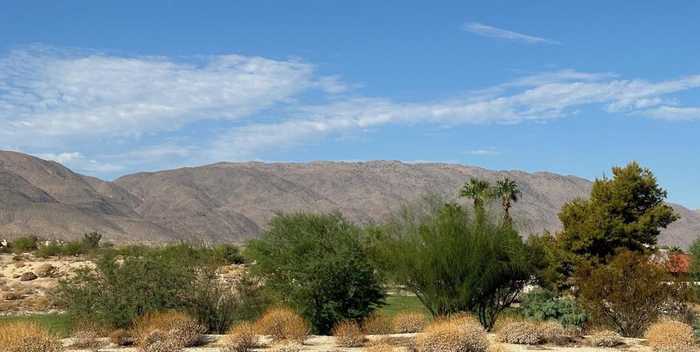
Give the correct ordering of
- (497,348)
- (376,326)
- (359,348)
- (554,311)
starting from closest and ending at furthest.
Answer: (497,348) < (359,348) < (376,326) < (554,311)

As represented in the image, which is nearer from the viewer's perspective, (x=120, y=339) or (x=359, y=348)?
(x=359, y=348)

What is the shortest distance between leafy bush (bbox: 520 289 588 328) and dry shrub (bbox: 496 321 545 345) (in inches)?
181

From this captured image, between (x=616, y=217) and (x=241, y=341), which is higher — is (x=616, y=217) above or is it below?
above

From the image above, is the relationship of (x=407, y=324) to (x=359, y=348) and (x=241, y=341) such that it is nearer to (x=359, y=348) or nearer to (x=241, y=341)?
(x=359, y=348)

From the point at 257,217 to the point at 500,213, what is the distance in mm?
147390

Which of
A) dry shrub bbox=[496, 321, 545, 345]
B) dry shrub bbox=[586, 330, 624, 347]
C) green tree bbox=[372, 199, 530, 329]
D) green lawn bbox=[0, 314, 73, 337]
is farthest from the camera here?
green lawn bbox=[0, 314, 73, 337]

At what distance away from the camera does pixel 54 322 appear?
3703 centimetres

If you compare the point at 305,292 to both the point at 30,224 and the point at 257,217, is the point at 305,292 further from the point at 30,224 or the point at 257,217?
the point at 257,217

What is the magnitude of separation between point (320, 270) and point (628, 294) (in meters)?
10.1

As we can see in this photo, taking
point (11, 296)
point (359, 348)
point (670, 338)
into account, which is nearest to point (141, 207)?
point (11, 296)

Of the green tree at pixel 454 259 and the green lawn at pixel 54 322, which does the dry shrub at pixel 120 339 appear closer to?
the green lawn at pixel 54 322

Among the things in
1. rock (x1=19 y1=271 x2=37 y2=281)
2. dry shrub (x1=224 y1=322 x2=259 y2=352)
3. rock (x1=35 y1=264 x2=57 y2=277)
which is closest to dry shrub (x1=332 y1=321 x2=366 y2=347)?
dry shrub (x1=224 y1=322 x2=259 y2=352)

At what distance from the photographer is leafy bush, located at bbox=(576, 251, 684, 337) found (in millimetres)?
26812

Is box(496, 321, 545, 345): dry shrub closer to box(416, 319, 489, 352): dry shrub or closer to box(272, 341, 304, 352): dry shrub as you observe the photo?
box(416, 319, 489, 352): dry shrub
